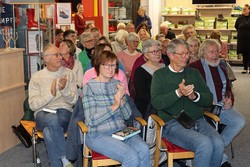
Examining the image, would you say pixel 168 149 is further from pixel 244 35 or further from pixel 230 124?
pixel 244 35

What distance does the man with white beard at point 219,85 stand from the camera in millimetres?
4328

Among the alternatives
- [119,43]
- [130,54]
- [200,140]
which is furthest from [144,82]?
[119,43]

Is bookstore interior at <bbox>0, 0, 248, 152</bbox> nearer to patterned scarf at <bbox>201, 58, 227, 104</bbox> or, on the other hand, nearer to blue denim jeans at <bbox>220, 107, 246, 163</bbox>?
patterned scarf at <bbox>201, 58, 227, 104</bbox>

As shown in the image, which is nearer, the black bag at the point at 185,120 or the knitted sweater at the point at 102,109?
the knitted sweater at the point at 102,109

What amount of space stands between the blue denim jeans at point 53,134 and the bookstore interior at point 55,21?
92 cm

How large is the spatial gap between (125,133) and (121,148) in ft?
0.56

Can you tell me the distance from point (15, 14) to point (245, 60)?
669cm

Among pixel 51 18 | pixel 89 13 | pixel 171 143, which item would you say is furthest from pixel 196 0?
pixel 171 143

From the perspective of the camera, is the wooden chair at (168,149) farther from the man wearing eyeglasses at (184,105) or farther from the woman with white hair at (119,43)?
the woman with white hair at (119,43)

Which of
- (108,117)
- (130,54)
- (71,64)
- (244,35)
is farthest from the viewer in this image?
(244,35)

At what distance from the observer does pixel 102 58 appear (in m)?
3.68

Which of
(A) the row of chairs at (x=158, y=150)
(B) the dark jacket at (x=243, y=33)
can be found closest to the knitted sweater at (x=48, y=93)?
(A) the row of chairs at (x=158, y=150)

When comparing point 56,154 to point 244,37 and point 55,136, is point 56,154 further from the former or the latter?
point 244,37

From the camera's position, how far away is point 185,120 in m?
3.77
